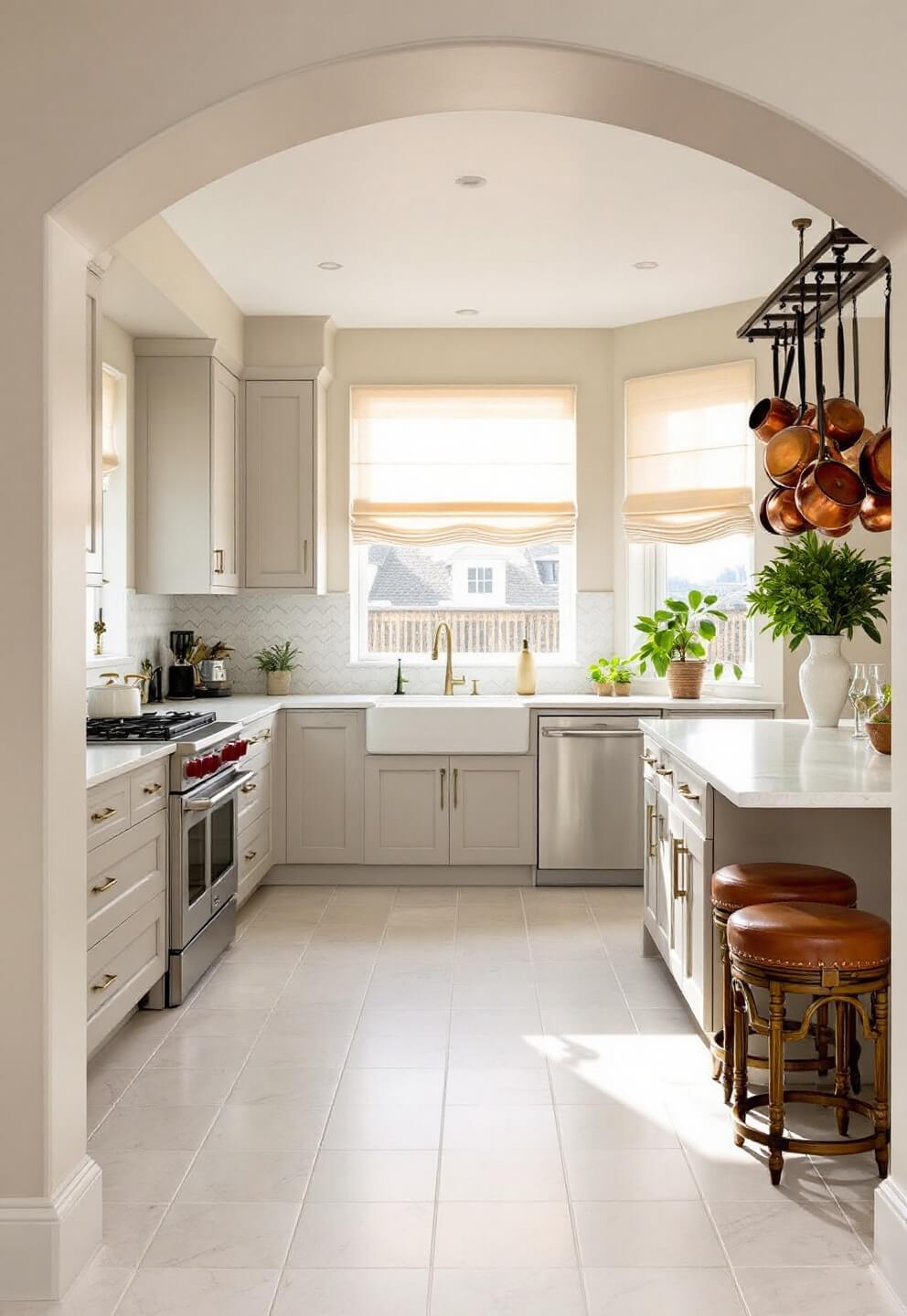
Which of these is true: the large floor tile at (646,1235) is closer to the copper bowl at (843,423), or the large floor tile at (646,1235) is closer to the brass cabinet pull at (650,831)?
the brass cabinet pull at (650,831)

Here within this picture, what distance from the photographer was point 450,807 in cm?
579

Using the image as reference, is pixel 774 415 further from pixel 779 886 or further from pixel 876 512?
pixel 779 886

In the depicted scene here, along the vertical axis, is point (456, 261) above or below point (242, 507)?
above

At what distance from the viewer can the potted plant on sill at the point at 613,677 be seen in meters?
6.10

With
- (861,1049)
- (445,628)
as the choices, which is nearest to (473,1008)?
(861,1049)

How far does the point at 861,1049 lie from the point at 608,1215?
1057 mm

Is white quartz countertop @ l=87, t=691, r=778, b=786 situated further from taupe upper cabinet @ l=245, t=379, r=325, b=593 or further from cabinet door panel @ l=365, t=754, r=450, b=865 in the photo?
taupe upper cabinet @ l=245, t=379, r=325, b=593

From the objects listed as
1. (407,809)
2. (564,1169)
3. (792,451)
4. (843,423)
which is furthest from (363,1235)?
(407,809)

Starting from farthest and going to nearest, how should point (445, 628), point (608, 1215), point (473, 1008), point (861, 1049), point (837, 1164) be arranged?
point (445, 628)
point (473, 1008)
point (861, 1049)
point (837, 1164)
point (608, 1215)

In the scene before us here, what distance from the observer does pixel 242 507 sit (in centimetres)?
607

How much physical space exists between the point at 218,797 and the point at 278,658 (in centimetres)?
212

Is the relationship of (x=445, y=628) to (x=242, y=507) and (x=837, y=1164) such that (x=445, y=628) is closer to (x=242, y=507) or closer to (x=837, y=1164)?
(x=242, y=507)

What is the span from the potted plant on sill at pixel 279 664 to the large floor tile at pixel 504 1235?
3.91m

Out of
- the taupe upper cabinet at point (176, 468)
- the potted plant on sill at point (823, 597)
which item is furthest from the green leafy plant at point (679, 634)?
the taupe upper cabinet at point (176, 468)
